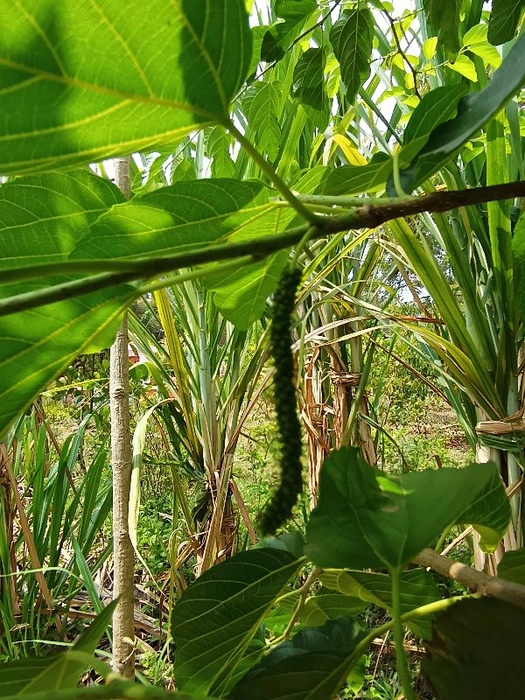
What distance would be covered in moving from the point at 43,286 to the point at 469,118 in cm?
25

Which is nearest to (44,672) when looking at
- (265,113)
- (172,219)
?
(172,219)

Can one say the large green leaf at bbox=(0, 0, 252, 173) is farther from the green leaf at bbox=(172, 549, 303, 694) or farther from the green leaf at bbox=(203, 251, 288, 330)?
the green leaf at bbox=(172, 549, 303, 694)

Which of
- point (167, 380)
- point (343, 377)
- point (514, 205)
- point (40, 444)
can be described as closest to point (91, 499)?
point (40, 444)

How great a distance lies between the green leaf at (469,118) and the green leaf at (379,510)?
155mm

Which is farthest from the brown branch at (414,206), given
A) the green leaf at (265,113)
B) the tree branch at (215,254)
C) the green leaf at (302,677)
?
the green leaf at (265,113)

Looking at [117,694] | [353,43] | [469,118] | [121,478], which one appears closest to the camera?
[117,694]

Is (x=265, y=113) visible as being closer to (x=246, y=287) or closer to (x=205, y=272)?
(x=246, y=287)

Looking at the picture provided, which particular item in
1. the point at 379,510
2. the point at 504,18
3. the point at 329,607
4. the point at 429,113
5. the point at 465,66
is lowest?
the point at 329,607

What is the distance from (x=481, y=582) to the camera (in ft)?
0.85

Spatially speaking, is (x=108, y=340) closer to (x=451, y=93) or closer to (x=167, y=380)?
(x=451, y=93)

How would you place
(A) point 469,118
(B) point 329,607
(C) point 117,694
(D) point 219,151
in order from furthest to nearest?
(D) point 219,151, (B) point 329,607, (A) point 469,118, (C) point 117,694

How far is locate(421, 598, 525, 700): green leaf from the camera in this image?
0.69 ft

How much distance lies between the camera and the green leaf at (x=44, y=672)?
28 cm

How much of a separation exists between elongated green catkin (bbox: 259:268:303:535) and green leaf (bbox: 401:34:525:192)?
0.33 feet
